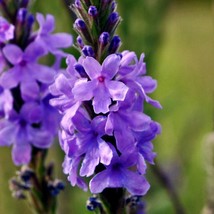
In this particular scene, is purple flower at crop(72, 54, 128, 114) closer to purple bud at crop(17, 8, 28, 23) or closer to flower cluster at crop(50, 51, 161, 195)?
flower cluster at crop(50, 51, 161, 195)

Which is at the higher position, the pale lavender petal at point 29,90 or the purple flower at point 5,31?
the purple flower at point 5,31

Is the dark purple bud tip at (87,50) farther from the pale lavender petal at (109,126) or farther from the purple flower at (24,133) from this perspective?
the purple flower at (24,133)

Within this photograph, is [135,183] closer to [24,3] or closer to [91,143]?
[91,143]

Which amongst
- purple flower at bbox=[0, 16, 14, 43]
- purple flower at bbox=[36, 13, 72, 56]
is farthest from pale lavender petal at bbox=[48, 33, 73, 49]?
A: purple flower at bbox=[0, 16, 14, 43]

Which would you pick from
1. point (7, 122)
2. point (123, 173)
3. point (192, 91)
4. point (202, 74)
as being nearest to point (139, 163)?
point (123, 173)

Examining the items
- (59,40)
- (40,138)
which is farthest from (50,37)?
(40,138)

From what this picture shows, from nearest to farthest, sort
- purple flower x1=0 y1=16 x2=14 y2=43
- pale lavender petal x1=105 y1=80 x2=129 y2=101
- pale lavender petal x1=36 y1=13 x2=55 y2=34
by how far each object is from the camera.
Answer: pale lavender petal x1=105 y1=80 x2=129 y2=101 → purple flower x1=0 y1=16 x2=14 y2=43 → pale lavender petal x1=36 y1=13 x2=55 y2=34

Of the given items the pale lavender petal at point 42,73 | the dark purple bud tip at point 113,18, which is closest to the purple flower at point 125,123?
the dark purple bud tip at point 113,18
